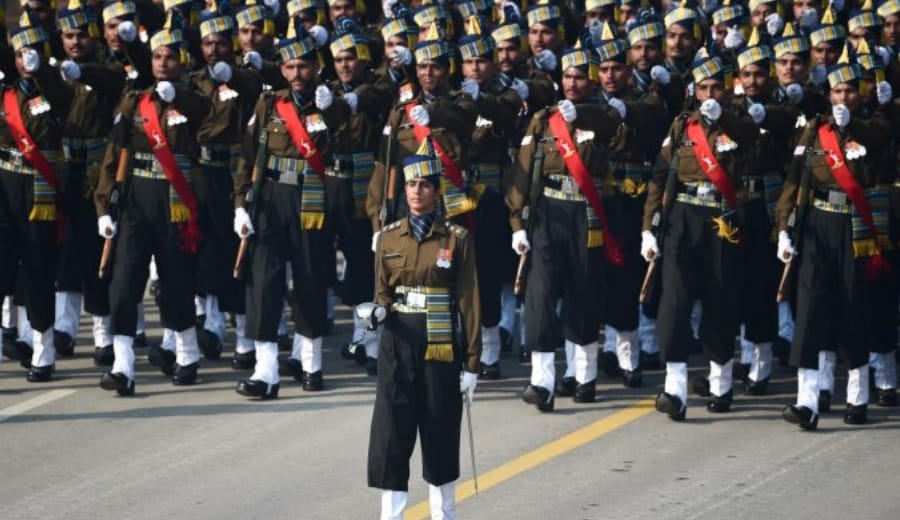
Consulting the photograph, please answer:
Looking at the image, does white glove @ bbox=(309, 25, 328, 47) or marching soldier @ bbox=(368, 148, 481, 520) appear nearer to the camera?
marching soldier @ bbox=(368, 148, 481, 520)

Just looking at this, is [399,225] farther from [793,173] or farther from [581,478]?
[793,173]

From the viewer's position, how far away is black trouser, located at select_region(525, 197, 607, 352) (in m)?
14.3

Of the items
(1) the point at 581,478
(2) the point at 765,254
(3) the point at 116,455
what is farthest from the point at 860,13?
(3) the point at 116,455

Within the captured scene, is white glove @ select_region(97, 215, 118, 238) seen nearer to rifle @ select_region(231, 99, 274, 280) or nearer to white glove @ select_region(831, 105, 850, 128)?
rifle @ select_region(231, 99, 274, 280)

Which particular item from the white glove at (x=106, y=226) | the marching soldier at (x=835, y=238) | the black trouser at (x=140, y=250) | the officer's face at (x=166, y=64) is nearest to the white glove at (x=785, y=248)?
the marching soldier at (x=835, y=238)

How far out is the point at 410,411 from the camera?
11.0 m

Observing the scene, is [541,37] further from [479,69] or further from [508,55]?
[479,69]

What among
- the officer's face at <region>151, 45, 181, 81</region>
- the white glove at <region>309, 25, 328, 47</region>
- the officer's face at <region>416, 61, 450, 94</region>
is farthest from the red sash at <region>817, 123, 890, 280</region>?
the officer's face at <region>151, 45, 181, 81</region>

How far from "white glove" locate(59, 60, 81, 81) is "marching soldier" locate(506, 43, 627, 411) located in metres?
3.23

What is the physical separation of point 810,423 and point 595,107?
264cm

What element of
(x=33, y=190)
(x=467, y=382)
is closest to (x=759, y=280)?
(x=467, y=382)

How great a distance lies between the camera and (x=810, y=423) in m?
13.7

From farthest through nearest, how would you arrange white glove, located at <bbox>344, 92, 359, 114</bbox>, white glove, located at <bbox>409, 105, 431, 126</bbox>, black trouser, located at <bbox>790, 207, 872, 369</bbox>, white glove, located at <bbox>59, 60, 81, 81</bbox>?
white glove, located at <bbox>344, 92, 359, 114</bbox> → white glove, located at <bbox>59, 60, 81, 81</bbox> → white glove, located at <bbox>409, 105, 431, 126</bbox> → black trouser, located at <bbox>790, 207, 872, 369</bbox>

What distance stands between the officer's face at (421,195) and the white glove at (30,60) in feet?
14.9
